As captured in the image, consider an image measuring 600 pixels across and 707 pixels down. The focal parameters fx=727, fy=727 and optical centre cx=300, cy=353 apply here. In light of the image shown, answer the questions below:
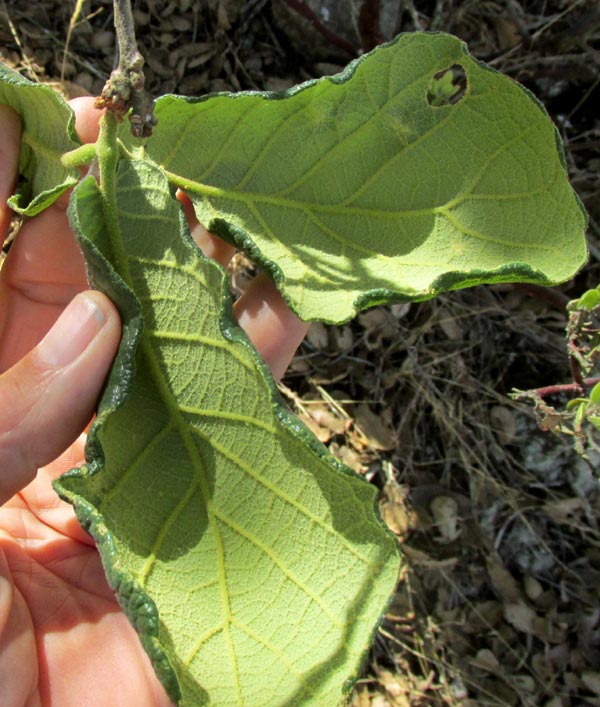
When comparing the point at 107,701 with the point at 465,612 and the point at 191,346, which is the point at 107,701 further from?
the point at 465,612

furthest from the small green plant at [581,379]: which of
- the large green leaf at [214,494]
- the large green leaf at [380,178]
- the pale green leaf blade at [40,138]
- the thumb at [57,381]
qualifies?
the pale green leaf blade at [40,138]

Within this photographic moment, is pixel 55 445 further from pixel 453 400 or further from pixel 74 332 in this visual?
pixel 453 400

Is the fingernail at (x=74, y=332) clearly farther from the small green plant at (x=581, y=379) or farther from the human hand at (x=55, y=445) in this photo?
the small green plant at (x=581, y=379)

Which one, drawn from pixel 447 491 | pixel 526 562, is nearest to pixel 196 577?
pixel 447 491

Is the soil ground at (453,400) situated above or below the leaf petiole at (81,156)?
below

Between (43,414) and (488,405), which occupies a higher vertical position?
(43,414)

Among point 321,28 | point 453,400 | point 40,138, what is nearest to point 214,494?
point 40,138
